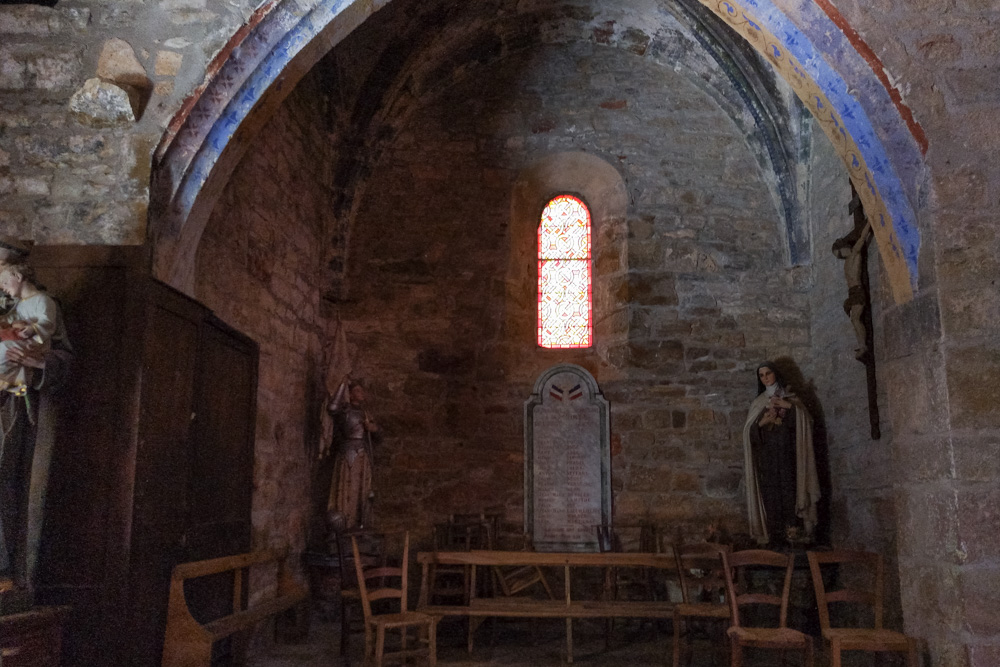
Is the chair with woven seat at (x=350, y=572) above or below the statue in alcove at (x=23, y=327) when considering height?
below

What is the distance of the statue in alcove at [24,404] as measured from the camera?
12.1 feet

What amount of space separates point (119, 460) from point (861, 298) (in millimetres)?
4910

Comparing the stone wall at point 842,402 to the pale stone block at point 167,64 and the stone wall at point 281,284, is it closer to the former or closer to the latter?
the stone wall at point 281,284

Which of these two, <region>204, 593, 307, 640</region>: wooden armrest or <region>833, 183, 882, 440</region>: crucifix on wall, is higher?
<region>833, 183, 882, 440</region>: crucifix on wall

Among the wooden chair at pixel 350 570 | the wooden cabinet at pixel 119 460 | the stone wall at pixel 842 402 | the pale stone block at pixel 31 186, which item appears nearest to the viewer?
the wooden cabinet at pixel 119 460

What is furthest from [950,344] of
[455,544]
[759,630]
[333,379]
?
[333,379]

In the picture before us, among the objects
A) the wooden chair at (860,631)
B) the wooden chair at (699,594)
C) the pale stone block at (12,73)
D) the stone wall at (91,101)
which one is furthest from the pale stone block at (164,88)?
the wooden chair at (860,631)

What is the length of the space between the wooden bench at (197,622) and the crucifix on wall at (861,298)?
13.6 ft

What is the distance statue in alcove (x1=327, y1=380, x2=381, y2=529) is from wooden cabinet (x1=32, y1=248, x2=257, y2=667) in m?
2.08

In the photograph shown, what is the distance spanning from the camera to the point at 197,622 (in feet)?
13.7

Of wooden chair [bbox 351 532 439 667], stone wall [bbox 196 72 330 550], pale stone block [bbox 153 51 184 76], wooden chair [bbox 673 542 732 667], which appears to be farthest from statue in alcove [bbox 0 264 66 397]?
wooden chair [bbox 673 542 732 667]

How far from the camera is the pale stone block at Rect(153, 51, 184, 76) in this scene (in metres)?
4.57

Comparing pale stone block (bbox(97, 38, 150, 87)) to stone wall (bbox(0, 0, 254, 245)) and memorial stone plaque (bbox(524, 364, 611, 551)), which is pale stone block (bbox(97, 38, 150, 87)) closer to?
stone wall (bbox(0, 0, 254, 245))

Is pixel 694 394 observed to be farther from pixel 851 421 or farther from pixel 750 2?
pixel 750 2
